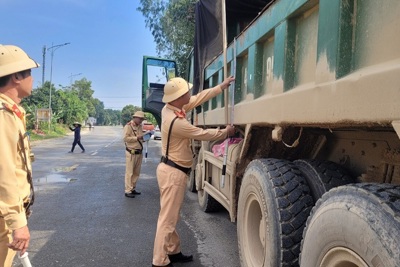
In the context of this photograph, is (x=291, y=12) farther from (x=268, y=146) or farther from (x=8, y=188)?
(x=8, y=188)

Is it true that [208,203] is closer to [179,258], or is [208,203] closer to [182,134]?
[179,258]

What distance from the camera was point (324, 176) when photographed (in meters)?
2.47

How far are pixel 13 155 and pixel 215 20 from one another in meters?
2.82

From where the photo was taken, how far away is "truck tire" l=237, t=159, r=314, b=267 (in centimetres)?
240

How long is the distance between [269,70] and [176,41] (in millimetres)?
13692

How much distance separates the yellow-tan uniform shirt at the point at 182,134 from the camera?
3609 mm

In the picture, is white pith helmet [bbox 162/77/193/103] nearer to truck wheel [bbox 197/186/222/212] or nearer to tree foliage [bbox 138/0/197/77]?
truck wheel [bbox 197/186/222/212]

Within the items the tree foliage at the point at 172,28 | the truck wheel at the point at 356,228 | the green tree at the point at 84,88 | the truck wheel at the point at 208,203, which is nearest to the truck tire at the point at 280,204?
the truck wheel at the point at 356,228

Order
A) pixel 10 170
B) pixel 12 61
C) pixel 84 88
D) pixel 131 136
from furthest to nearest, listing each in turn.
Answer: pixel 84 88, pixel 131 136, pixel 12 61, pixel 10 170

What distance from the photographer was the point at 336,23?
1781 mm

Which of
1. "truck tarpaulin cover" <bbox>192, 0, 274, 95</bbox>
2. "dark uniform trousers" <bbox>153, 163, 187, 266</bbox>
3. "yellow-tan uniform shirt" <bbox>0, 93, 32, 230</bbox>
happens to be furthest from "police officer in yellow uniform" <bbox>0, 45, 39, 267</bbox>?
"truck tarpaulin cover" <bbox>192, 0, 274, 95</bbox>

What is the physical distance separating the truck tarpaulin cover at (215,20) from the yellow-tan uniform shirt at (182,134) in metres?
0.89

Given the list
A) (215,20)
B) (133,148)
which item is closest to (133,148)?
(133,148)

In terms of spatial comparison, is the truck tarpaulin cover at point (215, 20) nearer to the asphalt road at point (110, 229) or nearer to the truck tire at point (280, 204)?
the truck tire at point (280, 204)
